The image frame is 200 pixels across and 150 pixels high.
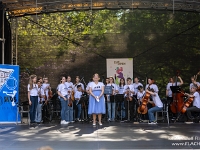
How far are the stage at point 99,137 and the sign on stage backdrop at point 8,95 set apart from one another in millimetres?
402

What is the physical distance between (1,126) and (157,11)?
25.7ft

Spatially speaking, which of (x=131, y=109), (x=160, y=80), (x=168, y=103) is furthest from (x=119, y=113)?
(x=160, y=80)

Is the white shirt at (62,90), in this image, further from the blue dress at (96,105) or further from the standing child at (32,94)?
the blue dress at (96,105)

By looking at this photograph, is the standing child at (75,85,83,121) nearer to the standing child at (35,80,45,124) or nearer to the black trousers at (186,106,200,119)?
the standing child at (35,80,45,124)

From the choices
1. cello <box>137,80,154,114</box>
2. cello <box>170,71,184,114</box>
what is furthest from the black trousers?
cello <box>137,80,154,114</box>

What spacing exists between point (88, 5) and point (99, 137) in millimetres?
6774

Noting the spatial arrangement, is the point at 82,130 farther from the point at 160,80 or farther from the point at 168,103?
the point at 160,80

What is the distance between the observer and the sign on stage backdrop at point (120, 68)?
1516 centimetres

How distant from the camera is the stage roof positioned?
44.7ft

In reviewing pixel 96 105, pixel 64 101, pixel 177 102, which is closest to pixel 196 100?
pixel 177 102

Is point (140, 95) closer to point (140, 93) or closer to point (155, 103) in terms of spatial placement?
point (140, 93)

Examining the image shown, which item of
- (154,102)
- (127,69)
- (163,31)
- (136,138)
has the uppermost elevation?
(163,31)

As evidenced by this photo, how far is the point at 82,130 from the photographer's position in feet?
34.0

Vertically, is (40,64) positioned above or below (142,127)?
above
